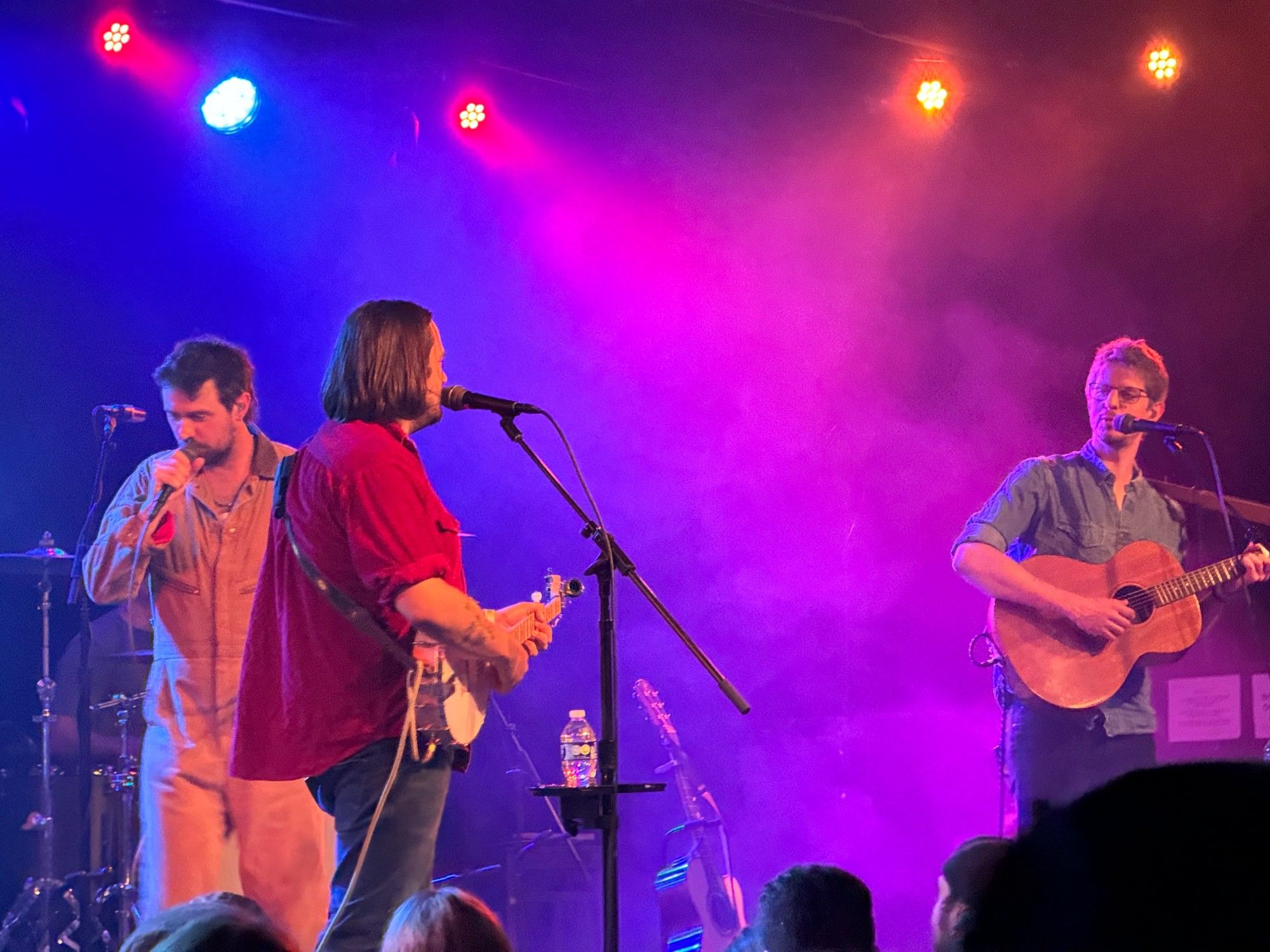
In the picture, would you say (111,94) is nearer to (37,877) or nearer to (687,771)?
(37,877)

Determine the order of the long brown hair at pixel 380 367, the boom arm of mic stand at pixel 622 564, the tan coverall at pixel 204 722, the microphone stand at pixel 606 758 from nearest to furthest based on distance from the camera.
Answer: the long brown hair at pixel 380 367, the microphone stand at pixel 606 758, the boom arm of mic stand at pixel 622 564, the tan coverall at pixel 204 722

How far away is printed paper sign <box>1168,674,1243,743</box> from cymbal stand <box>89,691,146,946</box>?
5.07 metres

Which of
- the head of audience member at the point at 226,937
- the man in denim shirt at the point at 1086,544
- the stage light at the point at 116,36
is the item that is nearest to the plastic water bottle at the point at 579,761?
the man in denim shirt at the point at 1086,544

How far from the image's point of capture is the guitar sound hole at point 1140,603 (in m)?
4.84

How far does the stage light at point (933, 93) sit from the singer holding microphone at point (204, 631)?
14.6 ft

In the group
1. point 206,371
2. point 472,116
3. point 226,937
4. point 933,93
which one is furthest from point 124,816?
point 933,93

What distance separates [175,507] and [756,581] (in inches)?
157

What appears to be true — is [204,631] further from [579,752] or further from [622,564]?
[622,564]

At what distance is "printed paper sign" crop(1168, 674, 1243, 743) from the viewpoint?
6.15 meters

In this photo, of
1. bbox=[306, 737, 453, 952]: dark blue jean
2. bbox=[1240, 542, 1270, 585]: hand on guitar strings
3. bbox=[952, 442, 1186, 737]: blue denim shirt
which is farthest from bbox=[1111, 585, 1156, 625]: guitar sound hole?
bbox=[306, 737, 453, 952]: dark blue jean

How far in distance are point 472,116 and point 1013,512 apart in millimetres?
4138

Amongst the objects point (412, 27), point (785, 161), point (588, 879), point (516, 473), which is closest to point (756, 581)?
point (516, 473)

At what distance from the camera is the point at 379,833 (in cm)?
292

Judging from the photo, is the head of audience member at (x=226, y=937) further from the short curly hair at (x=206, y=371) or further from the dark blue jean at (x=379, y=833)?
the short curly hair at (x=206, y=371)
